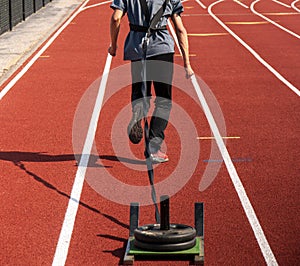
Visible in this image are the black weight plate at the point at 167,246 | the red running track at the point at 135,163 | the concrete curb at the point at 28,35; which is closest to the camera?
the black weight plate at the point at 167,246

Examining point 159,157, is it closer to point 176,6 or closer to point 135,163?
point 135,163

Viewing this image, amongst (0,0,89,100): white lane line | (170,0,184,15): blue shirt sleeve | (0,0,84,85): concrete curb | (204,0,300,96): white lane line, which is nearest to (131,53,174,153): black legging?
(170,0,184,15): blue shirt sleeve

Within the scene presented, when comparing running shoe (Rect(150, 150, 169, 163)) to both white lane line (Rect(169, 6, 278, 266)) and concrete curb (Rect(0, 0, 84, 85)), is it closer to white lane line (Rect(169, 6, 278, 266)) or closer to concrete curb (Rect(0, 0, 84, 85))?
white lane line (Rect(169, 6, 278, 266))

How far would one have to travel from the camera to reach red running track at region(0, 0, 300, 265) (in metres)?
7.69

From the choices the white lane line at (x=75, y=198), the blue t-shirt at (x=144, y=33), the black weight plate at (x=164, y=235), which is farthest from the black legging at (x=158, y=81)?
the black weight plate at (x=164, y=235)

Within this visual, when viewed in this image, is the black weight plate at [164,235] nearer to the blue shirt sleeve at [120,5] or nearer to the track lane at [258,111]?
the track lane at [258,111]

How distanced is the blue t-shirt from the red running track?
126cm

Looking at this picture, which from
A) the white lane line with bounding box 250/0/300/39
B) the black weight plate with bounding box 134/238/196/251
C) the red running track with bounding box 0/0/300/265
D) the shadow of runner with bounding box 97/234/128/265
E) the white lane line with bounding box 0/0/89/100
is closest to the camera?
the black weight plate with bounding box 134/238/196/251

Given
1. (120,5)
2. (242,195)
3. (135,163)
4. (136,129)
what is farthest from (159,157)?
(120,5)

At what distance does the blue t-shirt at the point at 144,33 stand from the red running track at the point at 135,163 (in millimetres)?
1264

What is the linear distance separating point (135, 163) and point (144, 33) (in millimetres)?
1708

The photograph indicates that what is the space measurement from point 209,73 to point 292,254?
1117 centimetres

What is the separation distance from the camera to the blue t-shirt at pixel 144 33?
9.39 m

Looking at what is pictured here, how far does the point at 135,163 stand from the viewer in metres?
10.6
